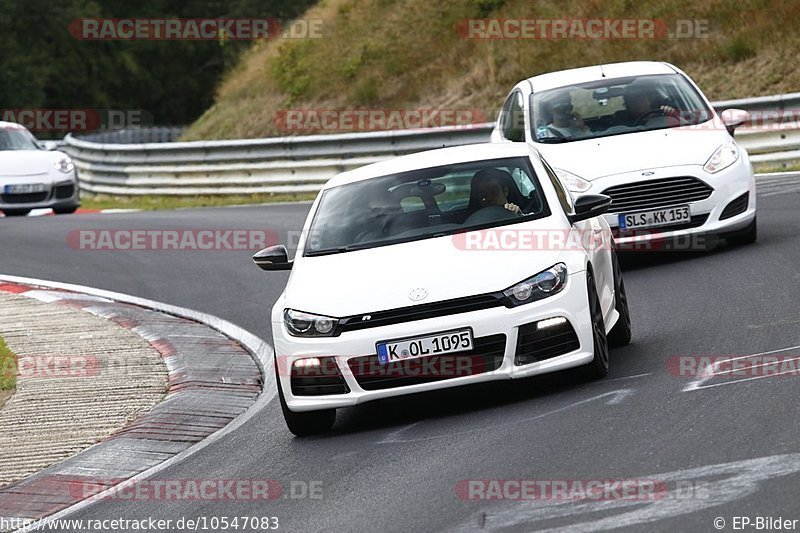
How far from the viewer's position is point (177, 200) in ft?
90.5

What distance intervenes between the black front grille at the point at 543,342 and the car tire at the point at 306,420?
120cm

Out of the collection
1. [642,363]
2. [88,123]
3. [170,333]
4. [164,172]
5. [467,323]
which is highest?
[467,323]

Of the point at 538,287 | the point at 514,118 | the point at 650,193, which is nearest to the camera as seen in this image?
the point at 538,287

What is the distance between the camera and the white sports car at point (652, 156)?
12.3 metres

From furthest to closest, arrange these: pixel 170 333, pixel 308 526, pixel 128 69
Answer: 1. pixel 128 69
2. pixel 170 333
3. pixel 308 526

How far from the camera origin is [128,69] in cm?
7012

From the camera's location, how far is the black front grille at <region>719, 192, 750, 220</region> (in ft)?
40.8

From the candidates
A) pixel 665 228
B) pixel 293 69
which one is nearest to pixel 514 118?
pixel 665 228

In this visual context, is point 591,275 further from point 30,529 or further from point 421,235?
point 30,529

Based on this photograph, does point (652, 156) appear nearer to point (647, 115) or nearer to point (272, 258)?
point (647, 115)

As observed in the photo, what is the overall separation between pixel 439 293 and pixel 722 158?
5.50 meters

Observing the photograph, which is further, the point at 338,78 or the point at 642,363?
the point at 338,78

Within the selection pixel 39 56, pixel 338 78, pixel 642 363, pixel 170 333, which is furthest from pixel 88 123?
pixel 642 363

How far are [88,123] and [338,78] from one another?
1461 inches
